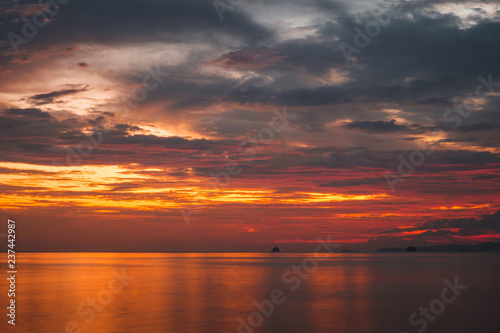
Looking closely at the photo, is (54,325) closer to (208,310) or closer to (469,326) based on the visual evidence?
(208,310)

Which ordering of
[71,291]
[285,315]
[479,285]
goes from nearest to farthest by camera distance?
[285,315]
[71,291]
[479,285]

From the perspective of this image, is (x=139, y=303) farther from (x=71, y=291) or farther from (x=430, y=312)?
(x=430, y=312)

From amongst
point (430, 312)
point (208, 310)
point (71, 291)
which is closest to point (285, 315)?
point (208, 310)

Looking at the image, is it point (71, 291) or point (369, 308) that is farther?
point (71, 291)

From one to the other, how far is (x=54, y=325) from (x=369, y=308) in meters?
29.5

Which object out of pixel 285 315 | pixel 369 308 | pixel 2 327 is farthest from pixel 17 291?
pixel 369 308

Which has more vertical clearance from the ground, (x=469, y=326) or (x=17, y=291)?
(x=17, y=291)

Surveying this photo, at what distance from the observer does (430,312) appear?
47.6 meters

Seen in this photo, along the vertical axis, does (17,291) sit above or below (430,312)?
above

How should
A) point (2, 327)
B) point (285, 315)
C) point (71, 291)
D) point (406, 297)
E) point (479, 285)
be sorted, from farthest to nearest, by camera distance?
point (479, 285)
point (71, 291)
point (406, 297)
point (285, 315)
point (2, 327)

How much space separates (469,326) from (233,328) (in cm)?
1936

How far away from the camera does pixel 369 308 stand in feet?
163

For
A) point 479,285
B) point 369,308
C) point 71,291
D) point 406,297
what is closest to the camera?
point 369,308

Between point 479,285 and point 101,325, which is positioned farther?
point 479,285
